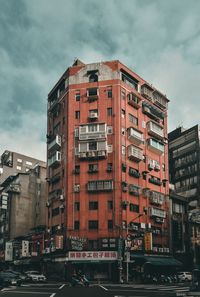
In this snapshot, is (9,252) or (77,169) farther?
(9,252)

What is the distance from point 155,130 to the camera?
77062 millimetres

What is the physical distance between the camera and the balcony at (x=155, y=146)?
7494cm

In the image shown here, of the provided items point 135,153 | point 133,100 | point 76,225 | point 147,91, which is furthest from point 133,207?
point 147,91

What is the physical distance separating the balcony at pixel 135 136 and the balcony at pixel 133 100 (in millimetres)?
4894

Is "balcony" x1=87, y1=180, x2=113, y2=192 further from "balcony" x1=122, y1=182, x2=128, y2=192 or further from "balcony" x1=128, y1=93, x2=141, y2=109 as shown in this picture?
"balcony" x1=128, y1=93, x2=141, y2=109

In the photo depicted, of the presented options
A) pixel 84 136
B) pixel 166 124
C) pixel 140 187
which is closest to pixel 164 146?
pixel 166 124

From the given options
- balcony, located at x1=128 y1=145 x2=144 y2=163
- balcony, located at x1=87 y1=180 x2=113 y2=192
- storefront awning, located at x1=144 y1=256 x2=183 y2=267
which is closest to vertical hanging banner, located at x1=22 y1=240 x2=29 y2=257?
balcony, located at x1=87 y1=180 x2=113 y2=192

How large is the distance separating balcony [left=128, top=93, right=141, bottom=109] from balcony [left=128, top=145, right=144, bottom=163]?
306 inches

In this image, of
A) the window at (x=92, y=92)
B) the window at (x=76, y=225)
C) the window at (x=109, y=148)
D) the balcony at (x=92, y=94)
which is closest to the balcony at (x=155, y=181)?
the window at (x=109, y=148)

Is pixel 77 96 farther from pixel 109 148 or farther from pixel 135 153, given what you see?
pixel 135 153

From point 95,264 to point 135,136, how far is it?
21.5 meters

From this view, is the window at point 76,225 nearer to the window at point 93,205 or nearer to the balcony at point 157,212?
the window at point 93,205

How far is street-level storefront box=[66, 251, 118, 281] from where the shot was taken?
63469mm

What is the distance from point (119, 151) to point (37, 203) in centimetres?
3231
